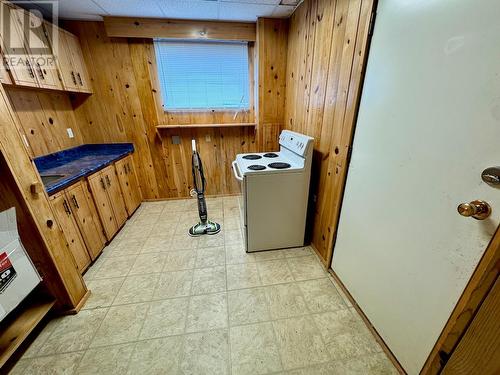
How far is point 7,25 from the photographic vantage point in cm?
162

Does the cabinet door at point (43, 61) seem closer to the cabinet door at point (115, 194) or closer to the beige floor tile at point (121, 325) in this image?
the cabinet door at point (115, 194)

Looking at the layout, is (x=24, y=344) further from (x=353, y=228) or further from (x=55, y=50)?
(x=55, y=50)

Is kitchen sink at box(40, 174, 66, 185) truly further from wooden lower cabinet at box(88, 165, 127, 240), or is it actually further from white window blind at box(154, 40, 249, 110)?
white window blind at box(154, 40, 249, 110)

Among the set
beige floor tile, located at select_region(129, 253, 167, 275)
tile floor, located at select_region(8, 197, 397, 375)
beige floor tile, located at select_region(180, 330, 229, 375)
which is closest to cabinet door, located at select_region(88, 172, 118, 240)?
tile floor, located at select_region(8, 197, 397, 375)

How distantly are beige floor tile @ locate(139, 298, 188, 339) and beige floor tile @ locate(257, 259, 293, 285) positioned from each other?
2.18ft

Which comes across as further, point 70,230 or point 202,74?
point 202,74

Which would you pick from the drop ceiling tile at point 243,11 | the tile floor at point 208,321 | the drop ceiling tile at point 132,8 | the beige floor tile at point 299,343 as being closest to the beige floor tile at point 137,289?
the tile floor at point 208,321

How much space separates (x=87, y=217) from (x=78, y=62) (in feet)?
6.09

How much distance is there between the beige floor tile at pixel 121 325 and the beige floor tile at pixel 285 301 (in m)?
0.92

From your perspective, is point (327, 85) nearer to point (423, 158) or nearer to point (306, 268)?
point (423, 158)

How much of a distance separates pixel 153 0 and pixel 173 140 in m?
1.51

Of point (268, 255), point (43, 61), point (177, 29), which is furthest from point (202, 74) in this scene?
point (268, 255)

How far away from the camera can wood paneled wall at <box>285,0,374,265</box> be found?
Result: 131 cm

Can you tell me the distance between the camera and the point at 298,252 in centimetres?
211
